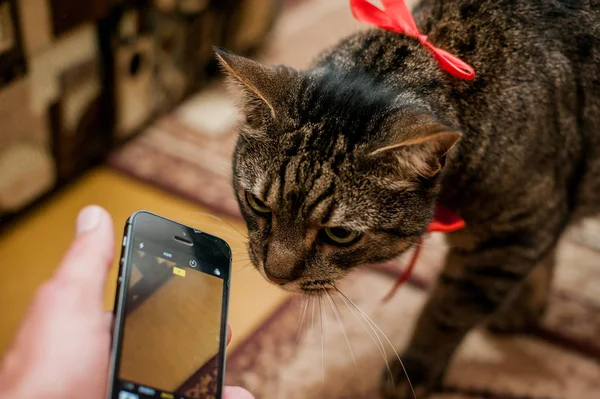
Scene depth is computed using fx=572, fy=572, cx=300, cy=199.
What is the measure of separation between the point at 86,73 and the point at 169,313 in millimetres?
1099

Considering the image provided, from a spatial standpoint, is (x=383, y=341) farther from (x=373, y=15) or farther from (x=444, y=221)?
(x=373, y=15)

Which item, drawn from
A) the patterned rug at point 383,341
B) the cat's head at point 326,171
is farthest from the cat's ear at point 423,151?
the patterned rug at point 383,341

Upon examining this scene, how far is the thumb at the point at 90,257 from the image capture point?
0.71m

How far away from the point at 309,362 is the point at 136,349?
2.33ft

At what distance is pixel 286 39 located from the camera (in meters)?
2.42

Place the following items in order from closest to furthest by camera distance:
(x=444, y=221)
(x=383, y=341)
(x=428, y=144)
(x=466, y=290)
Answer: (x=428, y=144)
(x=444, y=221)
(x=466, y=290)
(x=383, y=341)

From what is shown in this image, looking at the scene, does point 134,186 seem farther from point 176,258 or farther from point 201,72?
point 176,258

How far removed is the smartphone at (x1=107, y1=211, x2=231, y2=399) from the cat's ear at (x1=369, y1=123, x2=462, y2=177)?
11.4 inches

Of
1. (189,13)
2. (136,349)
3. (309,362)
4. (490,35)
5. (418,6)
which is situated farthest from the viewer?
(189,13)

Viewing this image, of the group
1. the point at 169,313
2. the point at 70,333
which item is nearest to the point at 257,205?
the point at 169,313

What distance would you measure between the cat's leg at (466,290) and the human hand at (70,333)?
690 millimetres

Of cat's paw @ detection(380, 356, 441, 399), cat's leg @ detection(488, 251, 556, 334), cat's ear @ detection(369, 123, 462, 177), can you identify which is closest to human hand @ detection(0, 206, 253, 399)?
cat's ear @ detection(369, 123, 462, 177)

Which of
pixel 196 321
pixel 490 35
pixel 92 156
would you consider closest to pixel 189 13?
pixel 92 156

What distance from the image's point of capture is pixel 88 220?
0.77 metres
